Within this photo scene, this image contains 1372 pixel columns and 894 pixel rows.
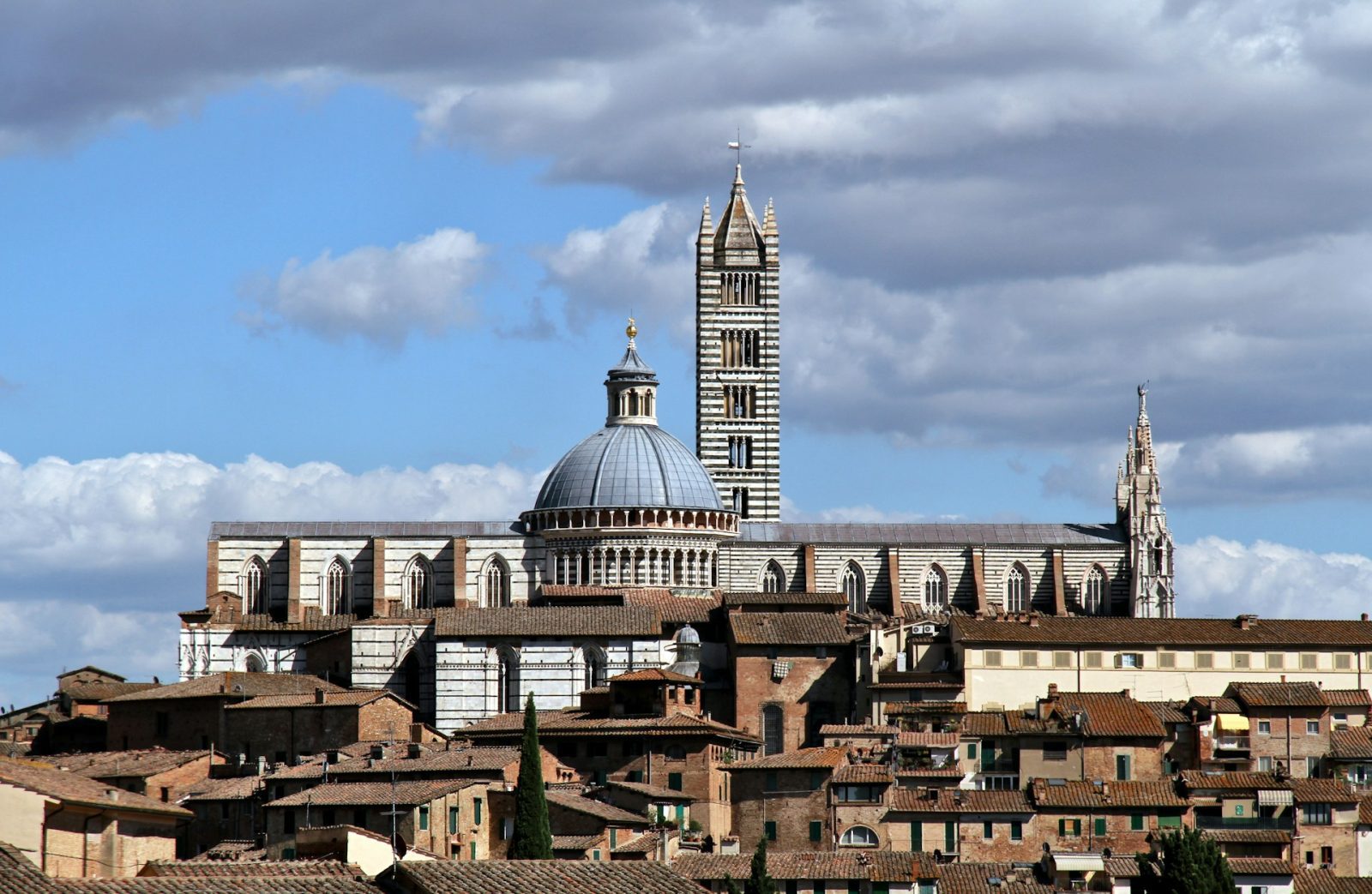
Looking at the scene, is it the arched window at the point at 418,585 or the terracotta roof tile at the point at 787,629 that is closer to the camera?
the terracotta roof tile at the point at 787,629

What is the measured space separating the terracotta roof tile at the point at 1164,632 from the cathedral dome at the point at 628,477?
37.0ft

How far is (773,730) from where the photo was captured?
70188 mm

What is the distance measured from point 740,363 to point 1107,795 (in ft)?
117

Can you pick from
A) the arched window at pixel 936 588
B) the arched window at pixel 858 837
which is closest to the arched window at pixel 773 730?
the arched window at pixel 858 837

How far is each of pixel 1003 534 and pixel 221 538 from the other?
23782mm

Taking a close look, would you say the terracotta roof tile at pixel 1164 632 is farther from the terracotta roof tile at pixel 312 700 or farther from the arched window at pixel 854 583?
the terracotta roof tile at pixel 312 700

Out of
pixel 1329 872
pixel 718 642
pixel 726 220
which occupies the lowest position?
pixel 1329 872

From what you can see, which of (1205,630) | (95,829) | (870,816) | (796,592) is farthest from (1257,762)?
(95,829)

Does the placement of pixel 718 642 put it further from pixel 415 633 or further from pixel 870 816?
pixel 870 816

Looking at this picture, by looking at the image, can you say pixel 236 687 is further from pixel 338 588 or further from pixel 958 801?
pixel 958 801

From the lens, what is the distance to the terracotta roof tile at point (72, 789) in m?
29.8

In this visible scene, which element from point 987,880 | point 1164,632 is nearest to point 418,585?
point 1164,632

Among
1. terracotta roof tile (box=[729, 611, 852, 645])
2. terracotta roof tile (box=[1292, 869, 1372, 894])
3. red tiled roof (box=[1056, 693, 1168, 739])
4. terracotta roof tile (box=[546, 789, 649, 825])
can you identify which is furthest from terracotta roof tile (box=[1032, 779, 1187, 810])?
terracotta roof tile (box=[729, 611, 852, 645])

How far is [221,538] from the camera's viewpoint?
274 feet
